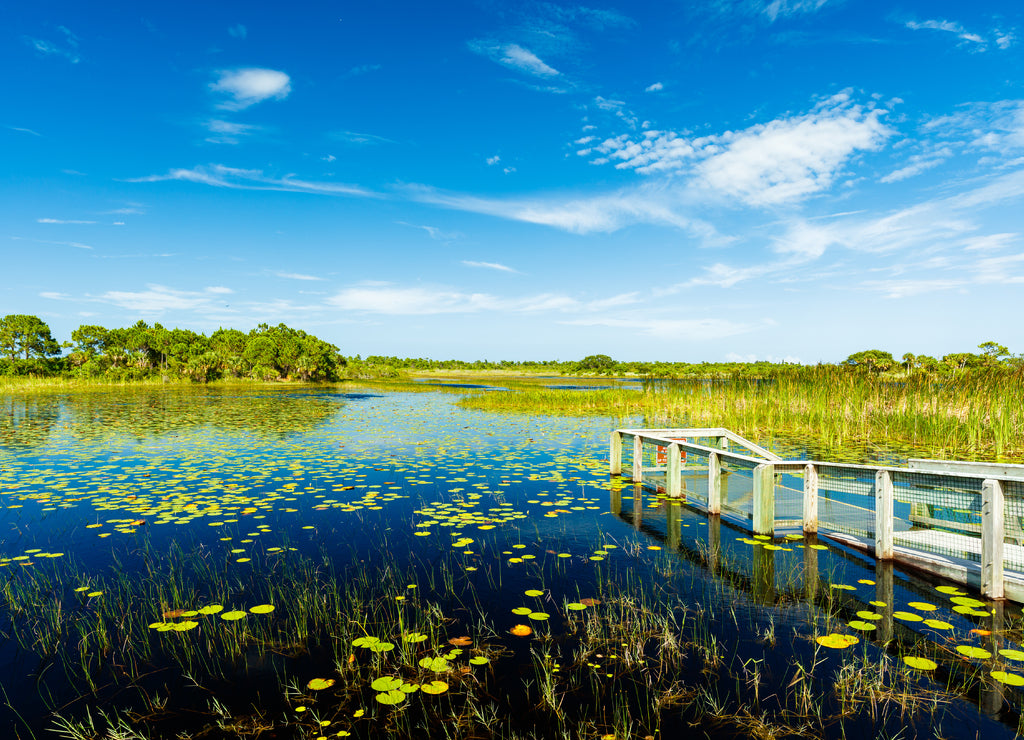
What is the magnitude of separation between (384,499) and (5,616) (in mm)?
5138

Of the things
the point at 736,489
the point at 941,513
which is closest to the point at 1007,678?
the point at 941,513

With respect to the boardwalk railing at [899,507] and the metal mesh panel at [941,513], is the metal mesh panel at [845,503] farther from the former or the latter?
the metal mesh panel at [941,513]

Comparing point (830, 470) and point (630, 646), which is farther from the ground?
point (830, 470)

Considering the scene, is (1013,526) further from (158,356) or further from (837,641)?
(158,356)

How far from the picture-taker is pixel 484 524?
26.0 ft

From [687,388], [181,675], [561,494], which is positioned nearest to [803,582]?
[561,494]

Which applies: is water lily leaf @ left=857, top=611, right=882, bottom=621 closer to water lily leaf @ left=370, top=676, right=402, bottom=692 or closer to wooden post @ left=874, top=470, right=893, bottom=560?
wooden post @ left=874, top=470, right=893, bottom=560

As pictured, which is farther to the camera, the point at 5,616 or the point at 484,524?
the point at 484,524

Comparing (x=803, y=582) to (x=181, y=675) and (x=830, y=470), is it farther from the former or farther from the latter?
(x=181, y=675)

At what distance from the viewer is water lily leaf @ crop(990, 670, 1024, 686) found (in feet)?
12.3

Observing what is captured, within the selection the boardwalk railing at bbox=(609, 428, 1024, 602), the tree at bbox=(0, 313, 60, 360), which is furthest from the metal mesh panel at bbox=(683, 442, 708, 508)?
the tree at bbox=(0, 313, 60, 360)

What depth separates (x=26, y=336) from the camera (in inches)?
2362

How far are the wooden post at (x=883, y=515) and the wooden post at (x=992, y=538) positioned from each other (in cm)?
96

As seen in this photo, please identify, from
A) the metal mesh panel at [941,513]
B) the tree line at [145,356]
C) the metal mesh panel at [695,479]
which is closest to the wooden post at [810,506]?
the metal mesh panel at [941,513]
